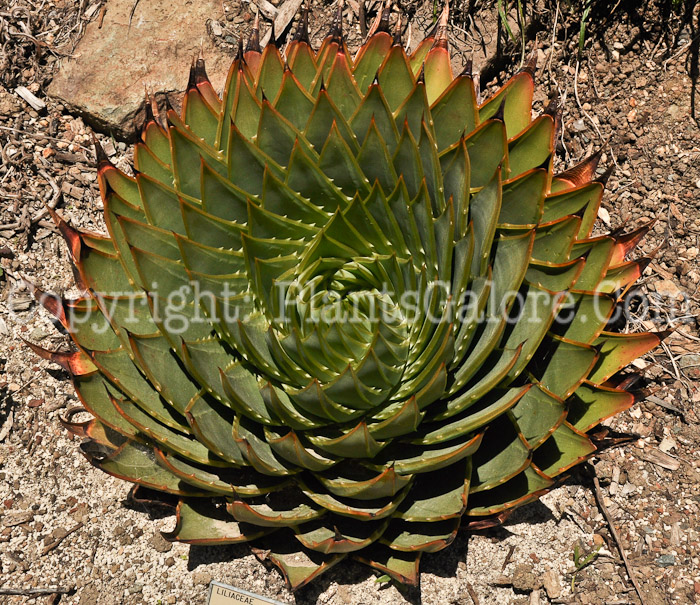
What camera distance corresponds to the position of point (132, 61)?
12.3 ft

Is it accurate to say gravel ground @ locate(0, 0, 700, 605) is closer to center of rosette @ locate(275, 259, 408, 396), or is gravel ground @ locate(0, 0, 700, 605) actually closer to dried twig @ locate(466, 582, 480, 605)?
dried twig @ locate(466, 582, 480, 605)

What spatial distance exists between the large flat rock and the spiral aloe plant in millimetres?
1168

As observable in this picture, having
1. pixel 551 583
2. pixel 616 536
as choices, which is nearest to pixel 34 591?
pixel 551 583

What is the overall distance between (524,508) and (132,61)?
308cm

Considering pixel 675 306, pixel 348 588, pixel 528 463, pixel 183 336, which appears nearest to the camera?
pixel 528 463

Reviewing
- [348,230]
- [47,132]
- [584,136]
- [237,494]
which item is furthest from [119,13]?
[237,494]

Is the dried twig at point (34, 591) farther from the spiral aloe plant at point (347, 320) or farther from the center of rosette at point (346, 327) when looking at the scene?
the center of rosette at point (346, 327)

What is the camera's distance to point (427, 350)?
87.8 inches

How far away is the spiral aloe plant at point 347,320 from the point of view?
219cm

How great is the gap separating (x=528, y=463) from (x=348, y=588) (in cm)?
102

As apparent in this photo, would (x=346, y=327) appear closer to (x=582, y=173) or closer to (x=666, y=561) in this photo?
(x=582, y=173)

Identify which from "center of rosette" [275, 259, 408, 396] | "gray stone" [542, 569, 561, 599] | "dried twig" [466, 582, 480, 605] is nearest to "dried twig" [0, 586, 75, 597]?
"center of rosette" [275, 259, 408, 396]

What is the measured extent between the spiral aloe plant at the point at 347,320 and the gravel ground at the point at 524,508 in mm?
446

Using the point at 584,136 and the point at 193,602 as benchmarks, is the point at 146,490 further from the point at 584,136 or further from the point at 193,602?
the point at 584,136
